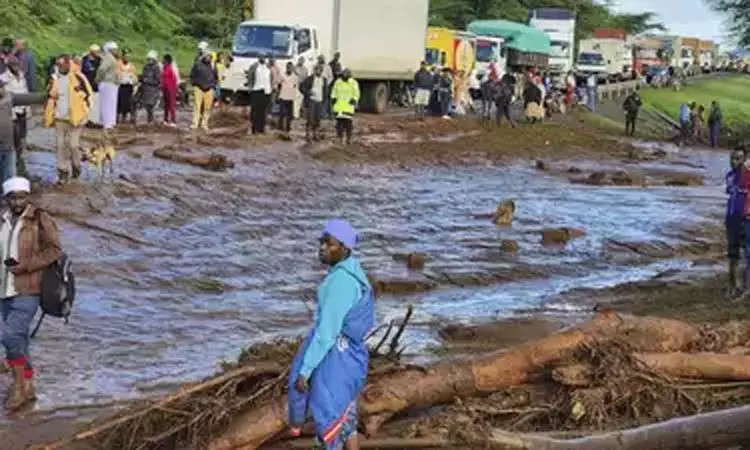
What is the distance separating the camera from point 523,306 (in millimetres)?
13977

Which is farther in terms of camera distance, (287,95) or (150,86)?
(287,95)

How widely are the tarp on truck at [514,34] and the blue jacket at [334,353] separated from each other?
4439 centimetres

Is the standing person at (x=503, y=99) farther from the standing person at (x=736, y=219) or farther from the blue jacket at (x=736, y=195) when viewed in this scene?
the blue jacket at (x=736, y=195)

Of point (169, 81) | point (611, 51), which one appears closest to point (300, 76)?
point (169, 81)

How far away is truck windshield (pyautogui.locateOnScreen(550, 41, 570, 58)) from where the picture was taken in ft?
195

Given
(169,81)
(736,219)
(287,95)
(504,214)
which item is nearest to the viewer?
(736,219)

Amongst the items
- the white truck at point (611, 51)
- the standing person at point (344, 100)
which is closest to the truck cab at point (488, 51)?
the white truck at point (611, 51)

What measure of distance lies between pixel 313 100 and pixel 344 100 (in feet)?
2.29

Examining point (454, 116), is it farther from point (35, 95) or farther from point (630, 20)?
point (630, 20)

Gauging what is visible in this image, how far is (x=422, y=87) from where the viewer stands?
1341 inches

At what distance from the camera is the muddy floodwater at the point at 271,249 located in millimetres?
10984

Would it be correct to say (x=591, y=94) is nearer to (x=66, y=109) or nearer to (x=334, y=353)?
(x=66, y=109)

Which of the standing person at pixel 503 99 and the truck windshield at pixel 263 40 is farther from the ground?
the truck windshield at pixel 263 40

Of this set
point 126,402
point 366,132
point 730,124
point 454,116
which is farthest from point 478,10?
point 126,402
